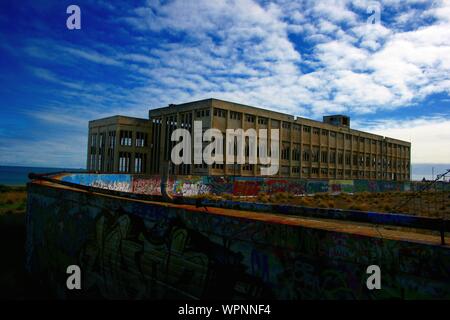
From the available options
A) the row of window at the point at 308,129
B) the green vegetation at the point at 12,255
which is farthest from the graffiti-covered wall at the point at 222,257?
the row of window at the point at 308,129

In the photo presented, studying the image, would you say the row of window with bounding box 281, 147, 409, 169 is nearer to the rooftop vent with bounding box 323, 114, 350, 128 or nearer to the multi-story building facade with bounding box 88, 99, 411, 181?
the multi-story building facade with bounding box 88, 99, 411, 181

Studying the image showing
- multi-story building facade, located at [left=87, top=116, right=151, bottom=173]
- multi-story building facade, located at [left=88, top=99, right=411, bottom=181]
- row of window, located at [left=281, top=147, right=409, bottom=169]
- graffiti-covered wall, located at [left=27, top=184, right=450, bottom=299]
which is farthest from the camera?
row of window, located at [left=281, top=147, right=409, bottom=169]

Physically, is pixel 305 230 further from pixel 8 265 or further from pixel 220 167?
pixel 220 167

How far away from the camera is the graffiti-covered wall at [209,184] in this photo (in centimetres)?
2141

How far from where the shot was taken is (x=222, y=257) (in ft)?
15.1

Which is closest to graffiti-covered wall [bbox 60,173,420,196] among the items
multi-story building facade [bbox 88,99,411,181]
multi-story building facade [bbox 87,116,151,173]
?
multi-story building facade [bbox 88,99,411,181]

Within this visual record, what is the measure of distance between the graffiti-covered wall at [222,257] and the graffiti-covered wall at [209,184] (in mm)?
8501

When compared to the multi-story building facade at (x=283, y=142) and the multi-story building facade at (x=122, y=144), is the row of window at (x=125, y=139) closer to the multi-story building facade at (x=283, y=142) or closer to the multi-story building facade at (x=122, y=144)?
the multi-story building facade at (x=122, y=144)

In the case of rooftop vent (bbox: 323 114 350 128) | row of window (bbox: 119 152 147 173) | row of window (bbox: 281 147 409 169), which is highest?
rooftop vent (bbox: 323 114 350 128)

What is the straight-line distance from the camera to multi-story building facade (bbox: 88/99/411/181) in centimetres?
3647

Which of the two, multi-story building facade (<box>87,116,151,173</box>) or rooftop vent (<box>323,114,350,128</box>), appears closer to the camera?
multi-story building facade (<box>87,116,151,173</box>)

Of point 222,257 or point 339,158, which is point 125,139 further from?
point 222,257

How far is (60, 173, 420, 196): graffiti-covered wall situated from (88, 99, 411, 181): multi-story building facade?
10.1 ft
